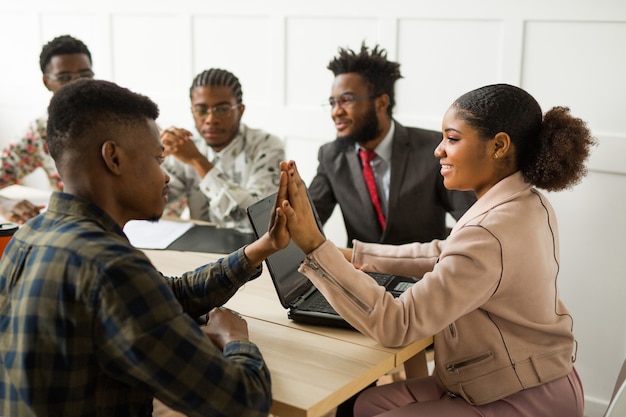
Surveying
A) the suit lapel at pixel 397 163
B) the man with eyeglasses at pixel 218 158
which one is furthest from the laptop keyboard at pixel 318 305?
the man with eyeglasses at pixel 218 158

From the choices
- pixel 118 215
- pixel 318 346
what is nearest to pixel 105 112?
pixel 118 215

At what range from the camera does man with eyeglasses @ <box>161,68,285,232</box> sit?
8.59 ft

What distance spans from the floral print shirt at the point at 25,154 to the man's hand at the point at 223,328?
5.60 ft

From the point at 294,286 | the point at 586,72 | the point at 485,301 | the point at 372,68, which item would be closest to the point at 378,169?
the point at 372,68

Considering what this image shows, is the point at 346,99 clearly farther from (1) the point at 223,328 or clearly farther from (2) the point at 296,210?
(1) the point at 223,328

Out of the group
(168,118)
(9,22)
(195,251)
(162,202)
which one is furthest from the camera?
(9,22)

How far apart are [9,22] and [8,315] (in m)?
3.57

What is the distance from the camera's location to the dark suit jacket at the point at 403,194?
2482mm

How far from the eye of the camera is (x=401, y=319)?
1.41 m

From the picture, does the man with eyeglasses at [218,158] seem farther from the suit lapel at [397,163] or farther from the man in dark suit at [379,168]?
the suit lapel at [397,163]

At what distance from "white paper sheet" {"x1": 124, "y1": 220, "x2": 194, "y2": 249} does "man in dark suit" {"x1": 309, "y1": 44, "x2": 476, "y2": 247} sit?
517 millimetres

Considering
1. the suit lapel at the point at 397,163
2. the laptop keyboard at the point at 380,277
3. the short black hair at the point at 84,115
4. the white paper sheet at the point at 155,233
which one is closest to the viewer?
the short black hair at the point at 84,115

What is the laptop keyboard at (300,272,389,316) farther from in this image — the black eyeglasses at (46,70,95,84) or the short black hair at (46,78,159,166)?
the black eyeglasses at (46,70,95,84)

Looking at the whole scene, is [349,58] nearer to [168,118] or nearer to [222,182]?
[222,182]
